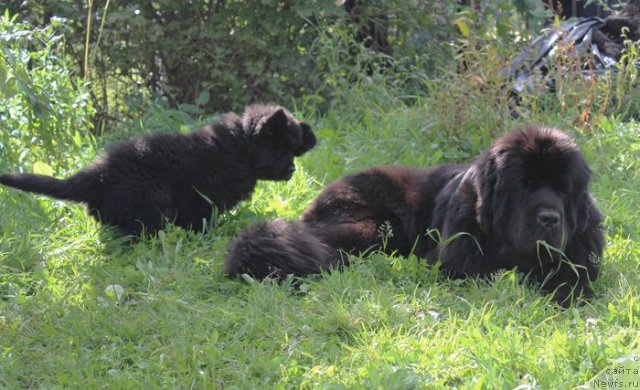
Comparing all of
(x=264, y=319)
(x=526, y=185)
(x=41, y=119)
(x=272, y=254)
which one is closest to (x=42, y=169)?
(x=41, y=119)

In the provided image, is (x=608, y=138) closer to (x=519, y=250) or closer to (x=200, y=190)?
→ (x=519, y=250)

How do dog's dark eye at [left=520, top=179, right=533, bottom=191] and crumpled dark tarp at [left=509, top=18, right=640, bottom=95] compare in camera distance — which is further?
crumpled dark tarp at [left=509, top=18, right=640, bottom=95]

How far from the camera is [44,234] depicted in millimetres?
5598

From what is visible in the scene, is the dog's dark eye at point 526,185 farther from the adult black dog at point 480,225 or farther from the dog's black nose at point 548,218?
the dog's black nose at point 548,218

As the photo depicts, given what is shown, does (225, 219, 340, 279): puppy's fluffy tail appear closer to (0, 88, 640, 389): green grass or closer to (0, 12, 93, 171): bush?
(0, 88, 640, 389): green grass

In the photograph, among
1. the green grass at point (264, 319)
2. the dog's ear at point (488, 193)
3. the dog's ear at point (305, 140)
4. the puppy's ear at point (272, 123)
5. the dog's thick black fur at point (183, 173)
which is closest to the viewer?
the green grass at point (264, 319)

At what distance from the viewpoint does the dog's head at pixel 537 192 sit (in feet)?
14.8

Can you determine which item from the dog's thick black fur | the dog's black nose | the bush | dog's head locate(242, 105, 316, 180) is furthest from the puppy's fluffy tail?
the bush

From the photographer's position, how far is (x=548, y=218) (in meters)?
4.41

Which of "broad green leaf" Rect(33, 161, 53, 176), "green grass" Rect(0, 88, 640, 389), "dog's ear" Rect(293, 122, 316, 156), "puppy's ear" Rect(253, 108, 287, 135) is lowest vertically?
"green grass" Rect(0, 88, 640, 389)

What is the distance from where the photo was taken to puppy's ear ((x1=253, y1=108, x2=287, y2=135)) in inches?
229

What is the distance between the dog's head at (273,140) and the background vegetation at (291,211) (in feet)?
1.17

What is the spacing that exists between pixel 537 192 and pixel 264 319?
154 cm

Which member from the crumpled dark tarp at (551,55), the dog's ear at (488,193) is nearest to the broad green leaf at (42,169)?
the dog's ear at (488,193)
